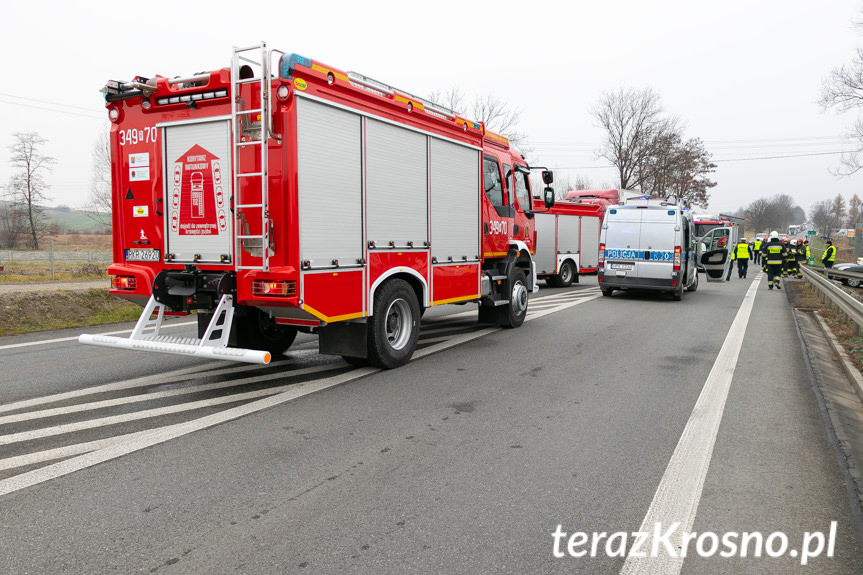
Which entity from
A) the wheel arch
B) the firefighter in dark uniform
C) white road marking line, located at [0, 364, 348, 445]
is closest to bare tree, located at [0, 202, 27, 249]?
the wheel arch

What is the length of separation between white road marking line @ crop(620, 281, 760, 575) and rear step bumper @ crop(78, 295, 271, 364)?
11.1 ft

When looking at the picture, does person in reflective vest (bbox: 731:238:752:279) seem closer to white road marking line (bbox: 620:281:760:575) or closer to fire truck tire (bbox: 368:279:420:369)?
white road marking line (bbox: 620:281:760:575)

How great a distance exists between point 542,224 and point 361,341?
1415 cm

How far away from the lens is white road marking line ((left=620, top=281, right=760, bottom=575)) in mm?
2918

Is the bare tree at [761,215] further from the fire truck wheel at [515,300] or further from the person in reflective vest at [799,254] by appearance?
the fire truck wheel at [515,300]

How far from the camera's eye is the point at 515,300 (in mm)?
10273

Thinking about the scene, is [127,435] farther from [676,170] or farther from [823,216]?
[823,216]

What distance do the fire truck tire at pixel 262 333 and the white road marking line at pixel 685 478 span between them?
4.25 meters

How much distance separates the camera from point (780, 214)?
112750 mm

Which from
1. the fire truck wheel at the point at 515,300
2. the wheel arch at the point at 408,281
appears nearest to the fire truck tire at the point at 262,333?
the wheel arch at the point at 408,281

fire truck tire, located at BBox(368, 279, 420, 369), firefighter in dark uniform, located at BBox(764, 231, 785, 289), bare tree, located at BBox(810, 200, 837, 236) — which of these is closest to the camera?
fire truck tire, located at BBox(368, 279, 420, 369)

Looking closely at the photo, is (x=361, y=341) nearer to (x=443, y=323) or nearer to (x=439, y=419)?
(x=439, y=419)

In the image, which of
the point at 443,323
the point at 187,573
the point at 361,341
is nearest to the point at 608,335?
the point at 443,323

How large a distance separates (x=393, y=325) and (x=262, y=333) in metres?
1.61
